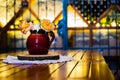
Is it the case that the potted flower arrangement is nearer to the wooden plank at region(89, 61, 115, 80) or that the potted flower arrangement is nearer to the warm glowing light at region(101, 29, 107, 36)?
the wooden plank at region(89, 61, 115, 80)

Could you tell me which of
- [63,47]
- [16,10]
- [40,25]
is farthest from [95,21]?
[40,25]

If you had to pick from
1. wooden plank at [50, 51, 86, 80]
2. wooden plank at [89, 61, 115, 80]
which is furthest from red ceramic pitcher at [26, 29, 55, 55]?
wooden plank at [89, 61, 115, 80]

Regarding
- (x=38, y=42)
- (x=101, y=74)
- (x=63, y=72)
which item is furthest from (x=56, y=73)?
(x=38, y=42)

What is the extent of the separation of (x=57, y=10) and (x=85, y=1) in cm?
43

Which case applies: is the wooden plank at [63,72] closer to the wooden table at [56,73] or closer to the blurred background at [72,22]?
the wooden table at [56,73]

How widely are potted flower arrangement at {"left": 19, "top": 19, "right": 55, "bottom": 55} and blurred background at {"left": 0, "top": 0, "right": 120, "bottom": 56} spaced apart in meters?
2.24

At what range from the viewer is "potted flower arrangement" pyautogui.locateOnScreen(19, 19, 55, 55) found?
1653mm

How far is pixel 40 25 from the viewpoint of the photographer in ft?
5.47

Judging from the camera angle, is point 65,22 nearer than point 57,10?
Yes

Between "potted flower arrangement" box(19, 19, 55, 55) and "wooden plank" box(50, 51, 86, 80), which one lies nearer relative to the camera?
"wooden plank" box(50, 51, 86, 80)

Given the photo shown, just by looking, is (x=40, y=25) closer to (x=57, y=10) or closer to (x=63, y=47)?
(x=63, y=47)

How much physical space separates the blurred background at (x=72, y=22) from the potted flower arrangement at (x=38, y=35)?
2235mm

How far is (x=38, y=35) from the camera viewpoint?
1.69m

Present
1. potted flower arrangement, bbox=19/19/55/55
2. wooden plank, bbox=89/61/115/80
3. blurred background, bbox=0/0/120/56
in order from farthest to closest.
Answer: blurred background, bbox=0/0/120/56 < potted flower arrangement, bbox=19/19/55/55 < wooden plank, bbox=89/61/115/80
